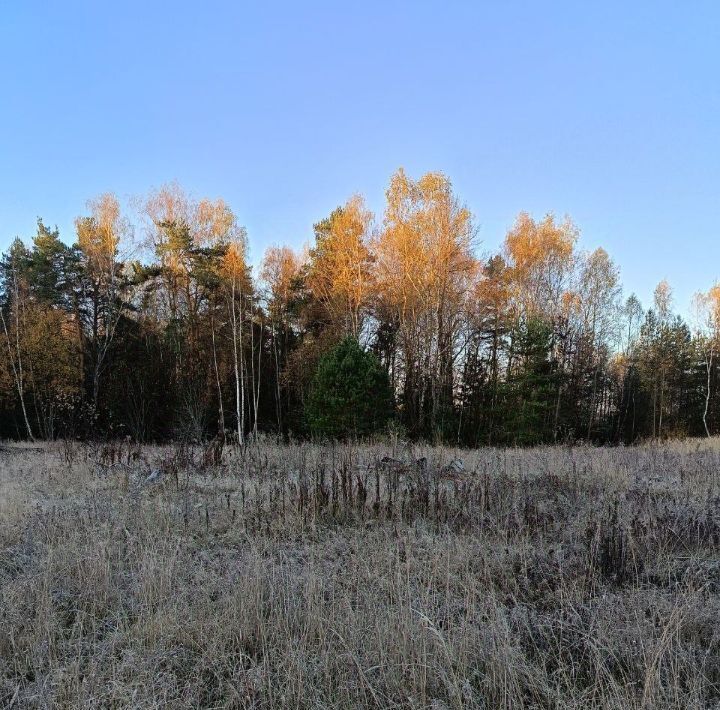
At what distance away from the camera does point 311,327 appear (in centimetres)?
2414

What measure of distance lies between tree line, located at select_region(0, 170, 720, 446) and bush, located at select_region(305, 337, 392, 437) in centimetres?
7

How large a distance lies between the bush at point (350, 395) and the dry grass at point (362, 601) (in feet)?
33.1

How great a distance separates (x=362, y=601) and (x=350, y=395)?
13.0 m

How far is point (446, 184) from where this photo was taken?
19328 mm

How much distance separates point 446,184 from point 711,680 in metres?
18.8

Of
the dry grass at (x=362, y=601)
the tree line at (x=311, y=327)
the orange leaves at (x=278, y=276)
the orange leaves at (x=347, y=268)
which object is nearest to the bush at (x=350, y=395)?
the tree line at (x=311, y=327)

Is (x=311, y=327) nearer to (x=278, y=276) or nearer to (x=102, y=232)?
(x=278, y=276)

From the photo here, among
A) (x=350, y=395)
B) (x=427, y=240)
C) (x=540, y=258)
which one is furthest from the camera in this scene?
(x=540, y=258)

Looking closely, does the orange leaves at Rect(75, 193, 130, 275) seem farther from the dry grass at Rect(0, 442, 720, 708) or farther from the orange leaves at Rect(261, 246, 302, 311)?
the dry grass at Rect(0, 442, 720, 708)

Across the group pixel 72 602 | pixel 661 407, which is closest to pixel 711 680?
pixel 72 602

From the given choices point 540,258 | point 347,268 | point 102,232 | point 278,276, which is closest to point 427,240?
point 347,268

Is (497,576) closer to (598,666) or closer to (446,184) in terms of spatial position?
(598,666)

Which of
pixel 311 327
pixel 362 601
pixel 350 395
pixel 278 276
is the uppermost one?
pixel 278 276

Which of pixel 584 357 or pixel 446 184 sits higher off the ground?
pixel 446 184
